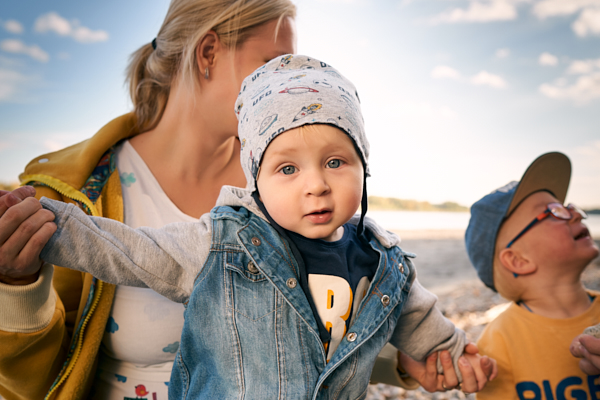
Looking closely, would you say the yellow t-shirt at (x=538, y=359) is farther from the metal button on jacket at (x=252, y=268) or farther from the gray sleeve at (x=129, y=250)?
the gray sleeve at (x=129, y=250)

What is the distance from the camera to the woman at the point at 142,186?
1460 mm

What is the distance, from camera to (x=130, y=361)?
5.85 feet

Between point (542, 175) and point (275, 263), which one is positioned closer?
point (275, 263)

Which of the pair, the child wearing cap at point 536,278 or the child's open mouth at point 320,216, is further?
the child wearing cap at point 536,278

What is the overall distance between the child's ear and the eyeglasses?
0.26 ft

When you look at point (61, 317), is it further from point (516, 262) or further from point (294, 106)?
point (516, 262)

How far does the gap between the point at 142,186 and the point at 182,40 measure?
77 centimetres

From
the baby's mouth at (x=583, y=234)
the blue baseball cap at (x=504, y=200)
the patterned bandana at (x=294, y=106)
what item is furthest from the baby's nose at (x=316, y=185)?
the baby's mouth at (x=583, y=234)

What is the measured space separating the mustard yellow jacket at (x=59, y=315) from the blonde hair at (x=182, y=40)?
446 mm

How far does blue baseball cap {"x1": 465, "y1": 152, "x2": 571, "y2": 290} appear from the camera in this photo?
2.26 meters

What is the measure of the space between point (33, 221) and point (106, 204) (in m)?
0.79

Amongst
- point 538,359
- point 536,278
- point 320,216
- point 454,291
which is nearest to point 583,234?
point 536,278

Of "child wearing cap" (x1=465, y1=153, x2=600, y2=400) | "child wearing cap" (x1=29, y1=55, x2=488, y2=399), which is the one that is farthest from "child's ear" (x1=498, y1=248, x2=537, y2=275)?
"child wearing cap" (x1=29, y1=55, x2=488, y2=399)

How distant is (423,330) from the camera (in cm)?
163
